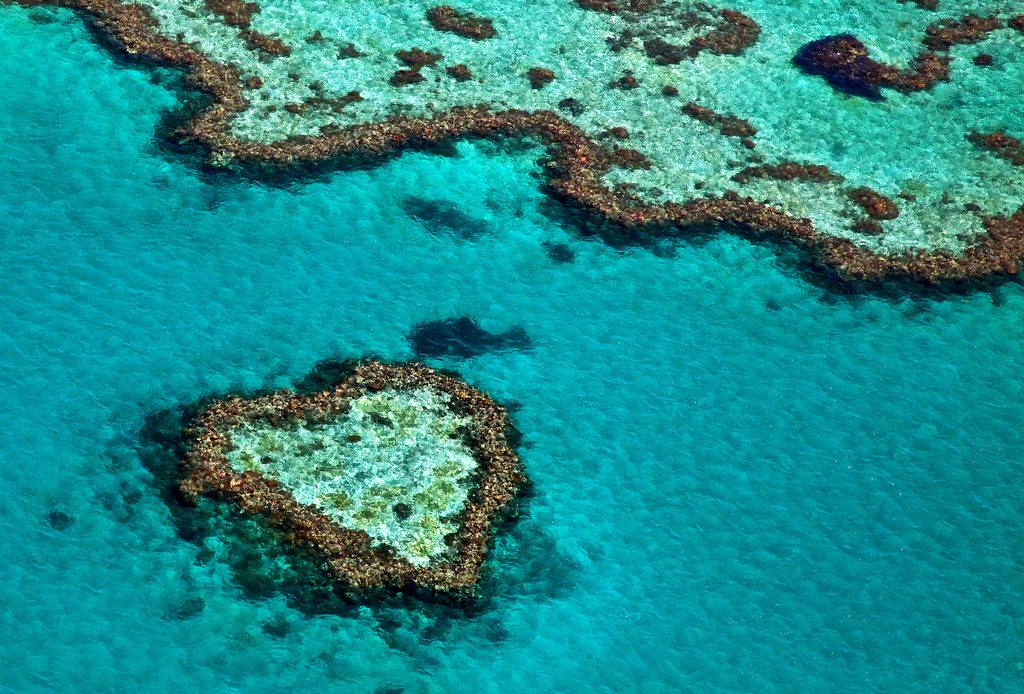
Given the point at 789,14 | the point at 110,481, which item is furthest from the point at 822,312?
the point at 110,481

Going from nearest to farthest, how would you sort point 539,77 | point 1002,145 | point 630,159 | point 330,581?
point 330,581
point 630,159
point 1002,145
point 539,77

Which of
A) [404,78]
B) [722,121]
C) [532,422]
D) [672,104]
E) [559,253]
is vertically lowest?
[532,422]

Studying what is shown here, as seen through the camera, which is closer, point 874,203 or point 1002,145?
point 874,203

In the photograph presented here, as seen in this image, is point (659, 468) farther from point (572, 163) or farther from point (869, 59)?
point (869, 59)

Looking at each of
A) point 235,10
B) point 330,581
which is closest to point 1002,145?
point 235,10

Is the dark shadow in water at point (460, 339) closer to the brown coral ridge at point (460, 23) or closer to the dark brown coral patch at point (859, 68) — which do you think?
the brown coral ridge at point (460, 23)

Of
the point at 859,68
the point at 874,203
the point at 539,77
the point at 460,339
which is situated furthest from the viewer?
the point at 859,68

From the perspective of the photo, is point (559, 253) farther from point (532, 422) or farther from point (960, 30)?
point (960, 30)
